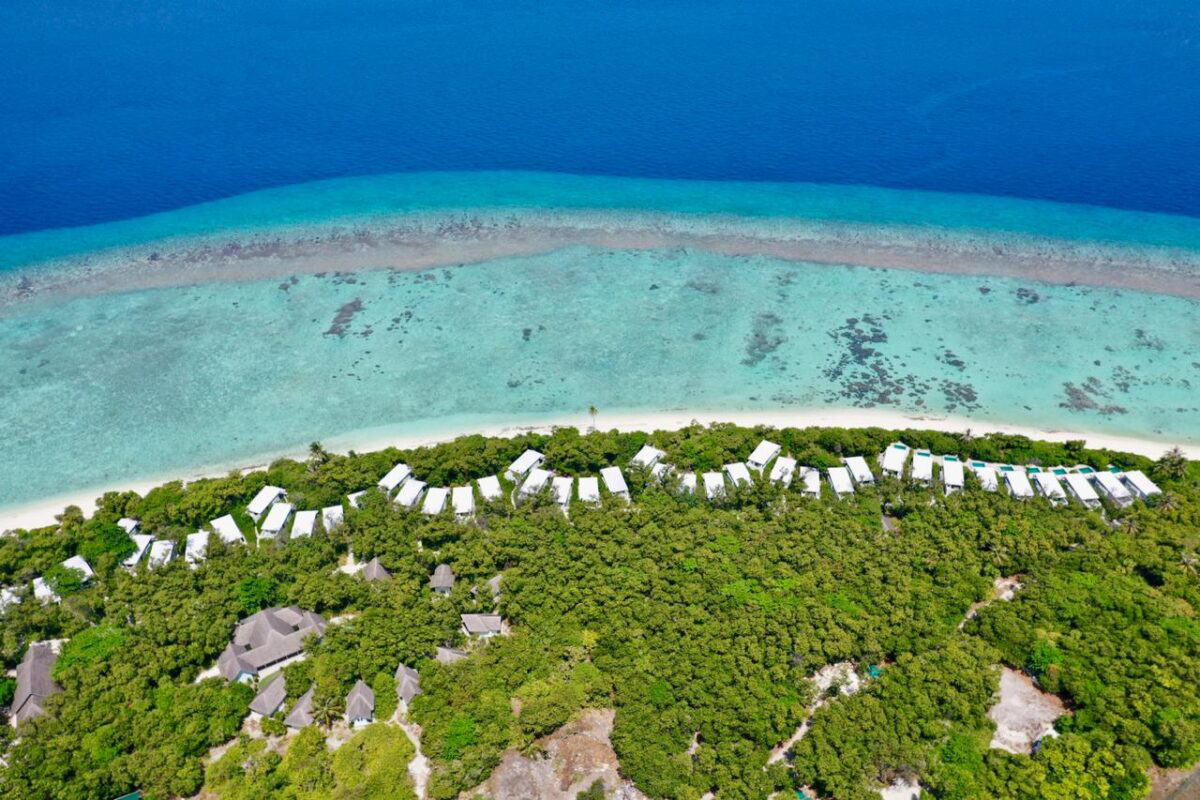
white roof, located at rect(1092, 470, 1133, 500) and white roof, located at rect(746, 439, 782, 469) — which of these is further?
white roof, located at rect(746, 439, 782, 469)

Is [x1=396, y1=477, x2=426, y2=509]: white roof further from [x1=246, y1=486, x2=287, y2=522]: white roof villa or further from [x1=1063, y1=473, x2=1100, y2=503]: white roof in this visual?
[x1=1063, y1=473, x2=1100, y2=503]: white roof

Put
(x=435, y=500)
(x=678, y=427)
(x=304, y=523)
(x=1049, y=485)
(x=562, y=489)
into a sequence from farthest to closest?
(x=678, y=427)
(x=562, y=489)
(x=435, y=500)
(x=1049, y=485)
(x=304, y=523)

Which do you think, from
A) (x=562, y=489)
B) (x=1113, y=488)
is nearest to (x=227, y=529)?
(x=562, y=489)

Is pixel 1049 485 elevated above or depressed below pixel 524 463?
below

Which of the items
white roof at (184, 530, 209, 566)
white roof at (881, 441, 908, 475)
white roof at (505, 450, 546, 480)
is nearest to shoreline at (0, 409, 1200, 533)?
white roof at (505, 450, 546, 480)

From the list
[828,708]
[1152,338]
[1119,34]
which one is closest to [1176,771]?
[828,708]

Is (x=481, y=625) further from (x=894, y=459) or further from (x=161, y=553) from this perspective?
(x=894, y=459)

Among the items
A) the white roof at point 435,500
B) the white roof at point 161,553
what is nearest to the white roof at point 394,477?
the white roof at point 435,500
